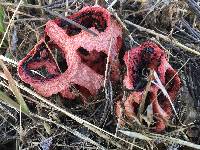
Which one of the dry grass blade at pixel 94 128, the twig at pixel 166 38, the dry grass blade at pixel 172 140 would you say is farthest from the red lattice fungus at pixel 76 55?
the dry grass blade at pixel 172 140

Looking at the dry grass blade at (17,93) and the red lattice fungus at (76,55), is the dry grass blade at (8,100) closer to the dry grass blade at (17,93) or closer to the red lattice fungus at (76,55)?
the dry grass blade at (17,93)

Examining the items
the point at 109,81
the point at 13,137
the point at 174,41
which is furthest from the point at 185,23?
the point at 13,137

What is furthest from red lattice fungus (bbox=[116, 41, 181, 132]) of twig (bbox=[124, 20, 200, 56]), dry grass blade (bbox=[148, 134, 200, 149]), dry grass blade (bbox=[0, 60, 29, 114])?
dry grass blade (bbox=[0, 60, 29, 114])

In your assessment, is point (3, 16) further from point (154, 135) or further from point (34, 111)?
point (154, 135)

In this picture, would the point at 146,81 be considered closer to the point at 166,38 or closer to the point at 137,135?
the point at 137,135

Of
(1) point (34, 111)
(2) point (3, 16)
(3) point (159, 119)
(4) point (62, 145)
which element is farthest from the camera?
(2) point (3, 16)

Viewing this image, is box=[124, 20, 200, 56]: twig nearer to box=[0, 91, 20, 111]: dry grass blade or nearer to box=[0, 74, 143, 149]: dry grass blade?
box=[0, 74, 143, 149]: dry grass blade
